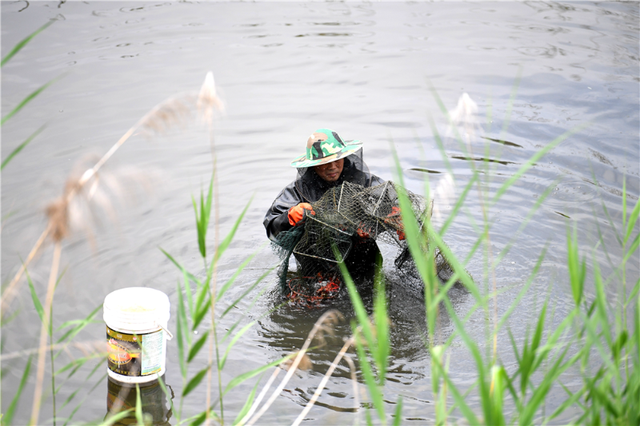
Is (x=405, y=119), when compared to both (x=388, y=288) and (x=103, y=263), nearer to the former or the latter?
(x=388, y=288)

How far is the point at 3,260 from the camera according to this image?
16.5ft

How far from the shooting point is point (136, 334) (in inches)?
115

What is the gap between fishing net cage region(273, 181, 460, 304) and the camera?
13.6ft

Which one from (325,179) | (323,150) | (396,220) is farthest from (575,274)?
(325,179)

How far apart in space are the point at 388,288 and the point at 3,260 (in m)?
3.41

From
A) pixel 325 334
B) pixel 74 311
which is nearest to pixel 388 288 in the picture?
pixel 325 334

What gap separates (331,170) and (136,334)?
2310mm

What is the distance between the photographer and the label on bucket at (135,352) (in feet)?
9.67

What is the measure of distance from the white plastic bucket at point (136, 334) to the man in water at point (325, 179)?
1.61 meters

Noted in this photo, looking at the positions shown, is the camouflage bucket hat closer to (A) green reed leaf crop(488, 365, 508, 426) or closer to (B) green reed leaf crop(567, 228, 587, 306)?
(B) green reed leaf crop(567, 228, 587, 306)

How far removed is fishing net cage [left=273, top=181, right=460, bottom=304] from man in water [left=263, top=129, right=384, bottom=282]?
0.10 metres

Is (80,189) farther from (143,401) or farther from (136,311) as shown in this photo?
(143,401)

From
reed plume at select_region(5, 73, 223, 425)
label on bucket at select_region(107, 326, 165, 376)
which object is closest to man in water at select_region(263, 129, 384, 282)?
label on bucket at select_region(107, 326, 165, 376)

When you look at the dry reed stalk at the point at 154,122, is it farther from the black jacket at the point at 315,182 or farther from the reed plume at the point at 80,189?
the black jacket at the point at 315,182
